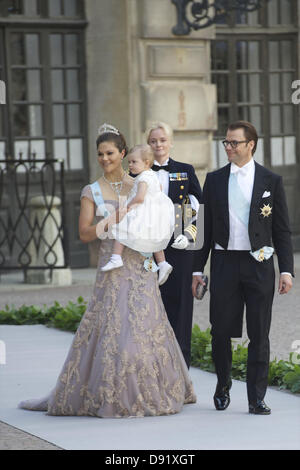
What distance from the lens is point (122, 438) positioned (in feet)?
19.5

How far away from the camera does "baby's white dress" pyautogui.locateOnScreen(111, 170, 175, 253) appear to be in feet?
21.8

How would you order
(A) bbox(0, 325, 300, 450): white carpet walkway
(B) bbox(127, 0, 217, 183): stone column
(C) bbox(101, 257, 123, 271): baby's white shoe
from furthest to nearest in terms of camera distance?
(B) bbox(127, 0, 217, 183): stone column < (C) bbox(101, 257, 123, 271): baby's white shoe < (A) bbox(0, 325, 300, 450): white carpet walkway

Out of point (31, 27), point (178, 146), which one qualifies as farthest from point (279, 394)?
point (31, 27)

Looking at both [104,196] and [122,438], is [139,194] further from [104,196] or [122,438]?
[122,438]

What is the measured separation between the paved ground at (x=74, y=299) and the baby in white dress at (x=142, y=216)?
3.89 ft

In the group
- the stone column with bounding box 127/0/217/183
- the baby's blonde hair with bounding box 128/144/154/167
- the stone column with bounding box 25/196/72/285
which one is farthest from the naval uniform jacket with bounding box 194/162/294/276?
the stone column with bounding box 127/0/217/183

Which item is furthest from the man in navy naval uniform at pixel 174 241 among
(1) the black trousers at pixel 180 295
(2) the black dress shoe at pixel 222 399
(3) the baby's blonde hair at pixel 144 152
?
(2) the black dress shoe at pixel 222 399

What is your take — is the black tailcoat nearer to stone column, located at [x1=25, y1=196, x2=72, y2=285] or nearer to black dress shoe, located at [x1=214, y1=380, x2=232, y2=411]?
black dress shoe, located at [x1=214, y1=380, x2=232, y2=411]

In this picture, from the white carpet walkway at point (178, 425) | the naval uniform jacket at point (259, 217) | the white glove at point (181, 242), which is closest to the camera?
the white carpet walkway at point (178, 425)

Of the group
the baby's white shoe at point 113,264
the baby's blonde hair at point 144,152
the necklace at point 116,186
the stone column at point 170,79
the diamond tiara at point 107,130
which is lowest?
the baby's white shoe at point 113,264

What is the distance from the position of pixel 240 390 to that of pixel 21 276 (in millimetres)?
6587

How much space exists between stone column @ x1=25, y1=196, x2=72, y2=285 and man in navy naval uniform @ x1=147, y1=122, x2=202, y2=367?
209 inches

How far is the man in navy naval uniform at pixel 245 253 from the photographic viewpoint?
6.49 m

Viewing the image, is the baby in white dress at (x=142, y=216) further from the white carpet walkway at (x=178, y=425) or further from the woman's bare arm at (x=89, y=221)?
the white carpet walkway at (x=178, y=425)
